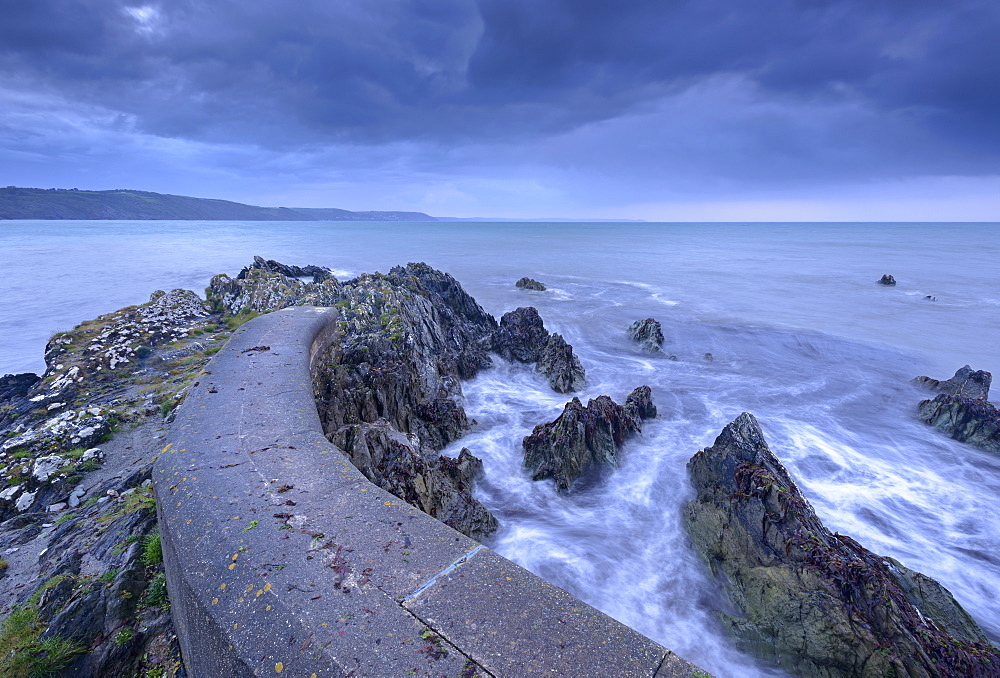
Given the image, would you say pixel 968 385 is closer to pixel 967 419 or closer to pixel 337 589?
pixel 967 419

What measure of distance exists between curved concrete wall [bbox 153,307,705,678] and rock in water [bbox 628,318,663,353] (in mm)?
24198

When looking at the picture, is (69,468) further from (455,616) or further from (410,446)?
(455,616)

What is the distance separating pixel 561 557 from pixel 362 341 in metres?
9.41

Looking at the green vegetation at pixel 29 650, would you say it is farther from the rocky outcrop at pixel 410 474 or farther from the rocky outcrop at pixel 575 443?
the rocky outcrop at pixel 575 443

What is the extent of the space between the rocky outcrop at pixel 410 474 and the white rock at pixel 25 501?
16.3 feet

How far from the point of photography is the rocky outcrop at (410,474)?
8.15 m

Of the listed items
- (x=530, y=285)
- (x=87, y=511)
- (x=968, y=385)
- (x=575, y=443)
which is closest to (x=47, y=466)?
(x=87, y=511)

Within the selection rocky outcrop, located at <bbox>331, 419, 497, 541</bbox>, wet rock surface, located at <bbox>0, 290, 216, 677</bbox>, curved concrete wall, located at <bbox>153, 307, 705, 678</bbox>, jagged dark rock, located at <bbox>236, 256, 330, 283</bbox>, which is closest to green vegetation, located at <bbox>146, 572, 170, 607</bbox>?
wet rock surface, located at <bbox>0, 290, 216, 677</bbox>

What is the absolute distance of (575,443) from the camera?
13.8 meters

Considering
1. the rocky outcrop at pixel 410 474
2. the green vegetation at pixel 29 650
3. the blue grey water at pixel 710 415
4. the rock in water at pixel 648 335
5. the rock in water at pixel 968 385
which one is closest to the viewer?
the green vegetation at pixel 29 650

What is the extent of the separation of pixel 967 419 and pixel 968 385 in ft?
14.7

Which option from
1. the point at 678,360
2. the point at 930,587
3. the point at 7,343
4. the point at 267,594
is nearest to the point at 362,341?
the point at 267,594

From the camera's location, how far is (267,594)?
418 cm

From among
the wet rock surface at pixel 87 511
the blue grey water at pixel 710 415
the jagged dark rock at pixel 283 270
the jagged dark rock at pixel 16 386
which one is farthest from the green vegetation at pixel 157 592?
the jagged dark rock at pixel 283 270
